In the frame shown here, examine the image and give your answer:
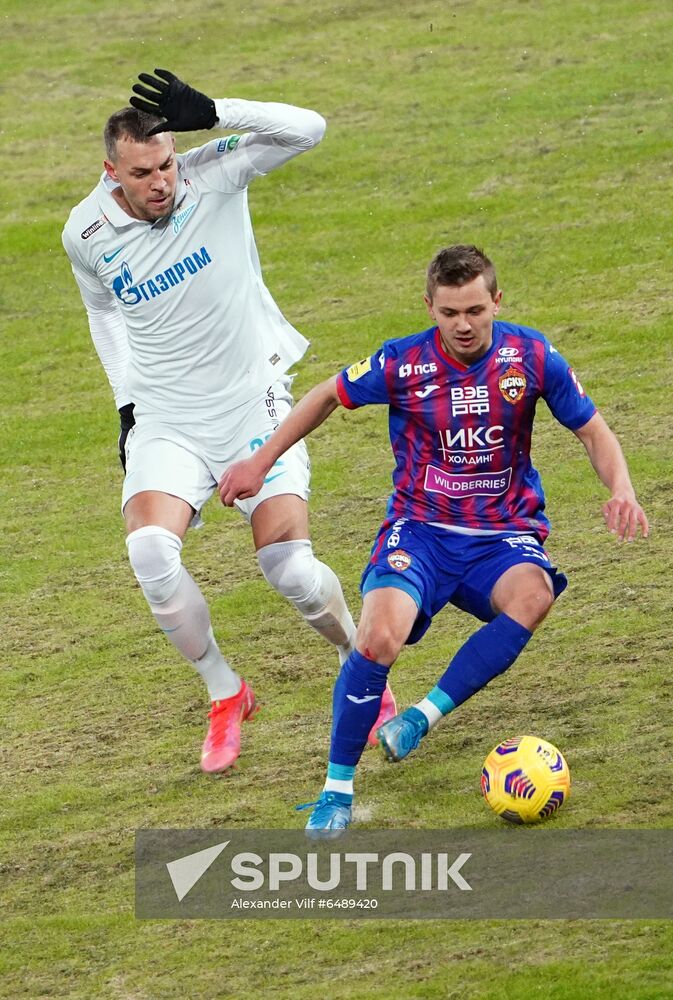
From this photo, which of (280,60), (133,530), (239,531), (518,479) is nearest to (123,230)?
(133,530)

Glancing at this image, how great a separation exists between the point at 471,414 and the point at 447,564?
62cm

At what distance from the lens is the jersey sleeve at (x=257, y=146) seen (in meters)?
6.79

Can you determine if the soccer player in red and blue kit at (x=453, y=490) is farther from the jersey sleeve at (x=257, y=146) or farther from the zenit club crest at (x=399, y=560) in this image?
the jersey sleeve at (x=257, y=146)

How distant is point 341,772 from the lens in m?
6.00

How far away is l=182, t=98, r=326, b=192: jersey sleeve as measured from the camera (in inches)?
267

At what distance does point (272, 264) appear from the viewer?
489 inches

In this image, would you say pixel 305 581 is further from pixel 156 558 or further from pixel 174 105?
pixel 174 105

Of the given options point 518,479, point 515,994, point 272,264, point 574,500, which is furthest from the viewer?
point 272,264

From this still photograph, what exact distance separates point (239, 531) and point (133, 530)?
8.96 feet

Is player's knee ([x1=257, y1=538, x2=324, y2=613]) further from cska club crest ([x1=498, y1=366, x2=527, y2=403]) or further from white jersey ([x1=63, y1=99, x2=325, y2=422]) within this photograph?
cska club crest ([x1=498, y1=366, x2=527, y2=403])

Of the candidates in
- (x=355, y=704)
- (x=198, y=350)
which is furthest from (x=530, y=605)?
(x=198, y=350)

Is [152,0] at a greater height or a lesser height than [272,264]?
greater

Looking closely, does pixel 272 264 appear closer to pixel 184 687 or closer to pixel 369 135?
pixel 369 135

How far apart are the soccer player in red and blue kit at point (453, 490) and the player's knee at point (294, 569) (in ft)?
1.29
